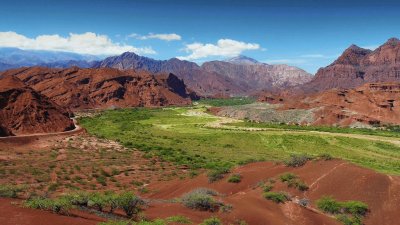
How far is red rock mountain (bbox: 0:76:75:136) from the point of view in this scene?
248 ft

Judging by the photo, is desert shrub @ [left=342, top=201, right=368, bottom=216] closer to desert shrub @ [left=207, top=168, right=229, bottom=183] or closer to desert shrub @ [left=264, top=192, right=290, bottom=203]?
desert shrub @ [left=264, top=192, right=290, bottom=203]

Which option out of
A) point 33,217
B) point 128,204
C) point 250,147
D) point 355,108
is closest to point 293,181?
point 128,204

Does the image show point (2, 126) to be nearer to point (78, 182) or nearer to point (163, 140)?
point (163, 140)

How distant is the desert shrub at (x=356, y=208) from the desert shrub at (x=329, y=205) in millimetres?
420

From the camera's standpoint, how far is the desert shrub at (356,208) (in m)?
24.0

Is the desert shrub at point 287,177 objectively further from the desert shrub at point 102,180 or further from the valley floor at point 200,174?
the desert shrub at point 102,180

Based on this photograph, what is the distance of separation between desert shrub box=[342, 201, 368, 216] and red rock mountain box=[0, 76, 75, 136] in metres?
62.5

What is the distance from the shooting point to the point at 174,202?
80.4ft

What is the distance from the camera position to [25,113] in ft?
259

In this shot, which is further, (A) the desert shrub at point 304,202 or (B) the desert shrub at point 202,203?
(A) the desert shrub at point 304,202

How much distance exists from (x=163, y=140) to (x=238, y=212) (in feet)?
203

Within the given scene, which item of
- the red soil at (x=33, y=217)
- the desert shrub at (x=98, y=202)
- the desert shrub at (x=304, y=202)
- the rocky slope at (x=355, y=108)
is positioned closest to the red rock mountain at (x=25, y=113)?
the desert shrub at (x=98, y=202)

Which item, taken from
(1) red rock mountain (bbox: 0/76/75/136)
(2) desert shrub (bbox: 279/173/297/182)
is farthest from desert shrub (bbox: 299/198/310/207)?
(1) red rock mountain (bbox: 0/76/75/136)

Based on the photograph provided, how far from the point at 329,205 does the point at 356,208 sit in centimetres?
160
